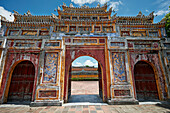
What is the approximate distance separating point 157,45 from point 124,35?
2.47 metres

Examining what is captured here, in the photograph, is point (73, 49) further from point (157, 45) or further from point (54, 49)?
point (157, 45)

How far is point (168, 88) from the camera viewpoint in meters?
5.71

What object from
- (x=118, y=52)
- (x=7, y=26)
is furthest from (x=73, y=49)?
(x=7, y=26)

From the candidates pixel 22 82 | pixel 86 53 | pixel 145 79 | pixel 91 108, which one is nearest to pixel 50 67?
pixel 22 82

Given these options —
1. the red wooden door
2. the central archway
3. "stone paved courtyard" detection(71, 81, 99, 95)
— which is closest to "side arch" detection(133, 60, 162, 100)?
the central archway

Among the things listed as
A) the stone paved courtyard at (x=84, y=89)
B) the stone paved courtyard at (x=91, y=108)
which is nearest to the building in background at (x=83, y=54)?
the stone paved courtyard at (x=91, y=108)

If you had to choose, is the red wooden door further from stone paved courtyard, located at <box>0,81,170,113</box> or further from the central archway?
the central archway

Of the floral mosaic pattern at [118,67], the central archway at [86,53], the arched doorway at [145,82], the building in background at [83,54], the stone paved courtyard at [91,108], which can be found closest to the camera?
the stone paved courtyard at [91,108]

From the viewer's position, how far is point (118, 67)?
19.6ft

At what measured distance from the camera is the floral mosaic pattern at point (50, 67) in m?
5.70

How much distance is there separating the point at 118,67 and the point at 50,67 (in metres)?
4.59

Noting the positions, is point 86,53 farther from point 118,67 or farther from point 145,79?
point 145,79

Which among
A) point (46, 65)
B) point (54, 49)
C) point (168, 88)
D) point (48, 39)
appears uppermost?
point (48, 39)

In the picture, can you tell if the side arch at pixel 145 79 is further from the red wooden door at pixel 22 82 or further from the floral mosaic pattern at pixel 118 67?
the red wooden door at pixel 22 82
